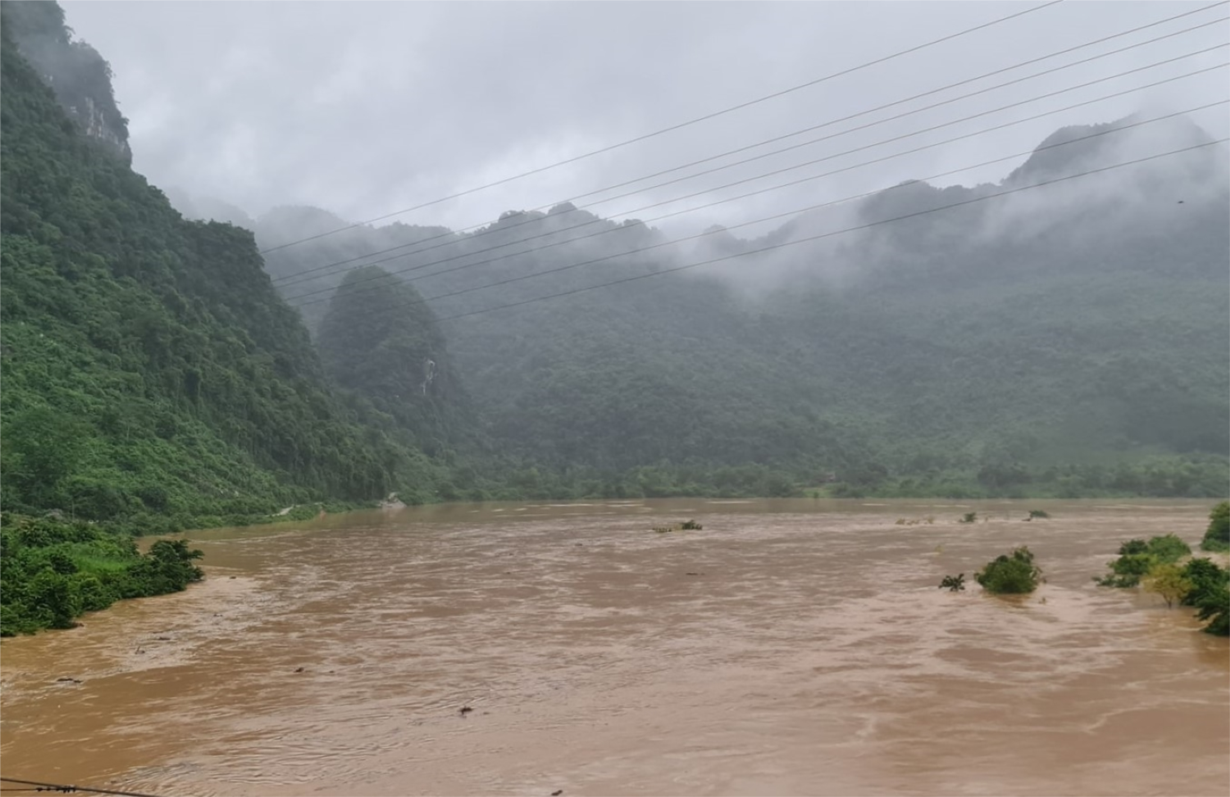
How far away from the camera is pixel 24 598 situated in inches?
479

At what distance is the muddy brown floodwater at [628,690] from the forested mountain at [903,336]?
41.2m

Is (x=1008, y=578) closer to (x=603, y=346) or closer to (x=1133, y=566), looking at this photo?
(x=1133, y=566)

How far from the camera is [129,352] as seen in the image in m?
44.9

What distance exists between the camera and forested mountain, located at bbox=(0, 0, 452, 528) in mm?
33938

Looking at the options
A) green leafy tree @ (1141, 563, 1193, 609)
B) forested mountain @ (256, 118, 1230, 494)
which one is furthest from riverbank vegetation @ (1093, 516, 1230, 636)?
forested mountain @ (256, 118, 1230, 494)

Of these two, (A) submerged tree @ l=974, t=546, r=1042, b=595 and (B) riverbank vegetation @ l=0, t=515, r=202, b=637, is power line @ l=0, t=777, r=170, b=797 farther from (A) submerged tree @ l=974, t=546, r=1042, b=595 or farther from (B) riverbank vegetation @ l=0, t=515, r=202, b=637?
(A) submerged tree @ l=974, t=546, r=1042, b=595

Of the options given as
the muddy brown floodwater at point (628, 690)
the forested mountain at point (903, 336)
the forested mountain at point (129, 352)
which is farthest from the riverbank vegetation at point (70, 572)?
the forested mountain at point (903, 336)

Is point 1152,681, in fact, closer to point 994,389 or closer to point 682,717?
point 682,717

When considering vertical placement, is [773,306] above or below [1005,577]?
above

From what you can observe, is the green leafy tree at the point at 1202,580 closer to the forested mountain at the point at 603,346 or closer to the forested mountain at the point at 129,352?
the forested mountain at the point at 603,346

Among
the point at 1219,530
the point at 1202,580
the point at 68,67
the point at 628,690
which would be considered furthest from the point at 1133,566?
the point at 68,67

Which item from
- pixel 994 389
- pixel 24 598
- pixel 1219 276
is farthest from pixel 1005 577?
pixel 1219 276

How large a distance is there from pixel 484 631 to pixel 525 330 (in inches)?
4247

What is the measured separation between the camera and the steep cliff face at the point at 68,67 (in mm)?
73375
